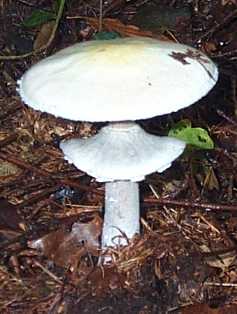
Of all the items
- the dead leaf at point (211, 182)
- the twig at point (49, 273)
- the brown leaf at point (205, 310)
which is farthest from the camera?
the dead leaf at point (211, 182)

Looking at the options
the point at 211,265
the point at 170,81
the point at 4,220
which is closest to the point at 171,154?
the point at 170,81

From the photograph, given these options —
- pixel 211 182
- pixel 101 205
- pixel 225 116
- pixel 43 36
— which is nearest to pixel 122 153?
pixel 101 205

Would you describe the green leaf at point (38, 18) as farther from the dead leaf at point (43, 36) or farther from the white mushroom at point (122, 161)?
the white mushroom at point (122, 161)

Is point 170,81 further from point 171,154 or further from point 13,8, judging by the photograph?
point 13,8

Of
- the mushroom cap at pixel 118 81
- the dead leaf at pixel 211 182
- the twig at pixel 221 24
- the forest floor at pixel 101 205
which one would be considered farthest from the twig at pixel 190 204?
the twig at pixel 221 24

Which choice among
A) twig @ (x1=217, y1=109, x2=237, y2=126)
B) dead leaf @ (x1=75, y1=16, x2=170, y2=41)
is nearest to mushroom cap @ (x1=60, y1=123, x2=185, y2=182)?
twig @ (x1=217, y1=109, x2=237, y2=126)

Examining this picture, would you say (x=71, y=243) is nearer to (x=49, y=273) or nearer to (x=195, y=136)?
(x=49, y=273)

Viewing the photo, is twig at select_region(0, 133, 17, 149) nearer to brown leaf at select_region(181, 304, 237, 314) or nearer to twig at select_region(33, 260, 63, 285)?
twig at select_region(33, 260, 63, 285)

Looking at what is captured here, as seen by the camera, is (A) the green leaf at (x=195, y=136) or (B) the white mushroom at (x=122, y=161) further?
(A) the green leaf at (x=195, y=136)
